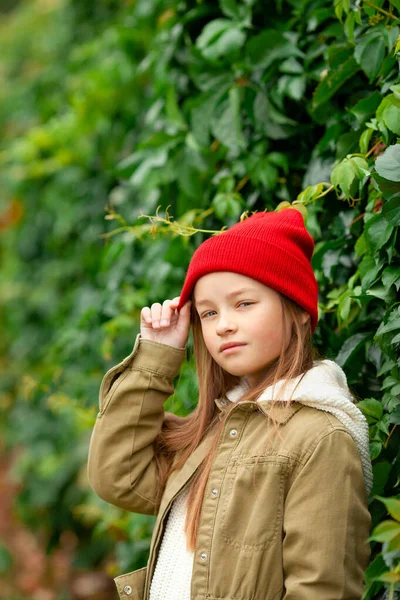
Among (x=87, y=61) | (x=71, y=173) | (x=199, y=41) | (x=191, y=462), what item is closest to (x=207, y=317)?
(x=191, y=462)

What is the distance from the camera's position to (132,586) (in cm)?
181

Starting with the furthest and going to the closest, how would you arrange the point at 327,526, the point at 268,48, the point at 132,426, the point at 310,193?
the point at 268,48 → the point at 310,193 → the point at 132,426 → the point at 327,526

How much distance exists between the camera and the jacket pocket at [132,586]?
5.92ft

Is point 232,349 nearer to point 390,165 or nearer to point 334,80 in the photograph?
point 390,165

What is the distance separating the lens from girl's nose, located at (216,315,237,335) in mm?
1648

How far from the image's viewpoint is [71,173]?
4094 millimetres

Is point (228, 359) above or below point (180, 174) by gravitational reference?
above

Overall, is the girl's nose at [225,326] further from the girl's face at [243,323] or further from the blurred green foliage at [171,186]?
the blurred green foliage at [171,186]

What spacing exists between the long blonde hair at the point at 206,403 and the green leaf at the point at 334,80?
69 centimetres

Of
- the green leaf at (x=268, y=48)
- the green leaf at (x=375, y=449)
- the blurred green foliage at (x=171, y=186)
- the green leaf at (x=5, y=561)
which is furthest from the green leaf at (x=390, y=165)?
the green leaf at (x=5, y=561)

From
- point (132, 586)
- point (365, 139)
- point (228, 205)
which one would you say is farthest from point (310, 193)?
point (132, 586)

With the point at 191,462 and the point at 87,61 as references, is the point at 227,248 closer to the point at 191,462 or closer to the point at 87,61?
the point at 191,462

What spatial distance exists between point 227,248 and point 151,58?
1.66 m

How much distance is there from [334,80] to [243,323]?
31.5 inches
